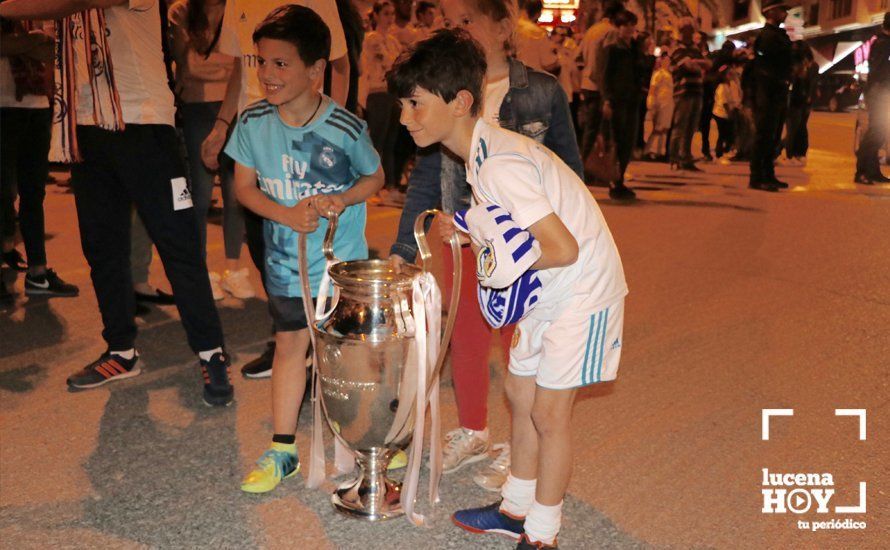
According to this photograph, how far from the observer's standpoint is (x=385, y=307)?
9.80ft

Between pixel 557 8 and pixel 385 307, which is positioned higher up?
pixel 557 8

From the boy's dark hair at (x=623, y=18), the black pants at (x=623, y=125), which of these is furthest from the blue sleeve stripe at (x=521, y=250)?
the boy's dark hair at (x=623, y=18)

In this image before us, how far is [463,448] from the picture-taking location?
11.9ft

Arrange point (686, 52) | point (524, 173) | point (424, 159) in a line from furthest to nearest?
point (686, 52)
point (424, 159)
point (524, 173)

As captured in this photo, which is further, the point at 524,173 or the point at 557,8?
the point at 557,8

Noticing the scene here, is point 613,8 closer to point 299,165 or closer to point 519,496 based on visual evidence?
point 299,165

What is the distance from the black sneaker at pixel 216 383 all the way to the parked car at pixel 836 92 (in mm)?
24528

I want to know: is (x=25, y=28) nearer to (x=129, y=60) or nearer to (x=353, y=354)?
(x=129, y=60)

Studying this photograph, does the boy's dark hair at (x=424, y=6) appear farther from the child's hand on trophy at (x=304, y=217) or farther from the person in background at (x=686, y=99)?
the child's hand on trophy at (x=304, y=217)

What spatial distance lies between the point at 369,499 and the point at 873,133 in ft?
34.5

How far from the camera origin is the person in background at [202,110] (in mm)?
5707

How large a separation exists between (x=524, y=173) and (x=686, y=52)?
38.5ft

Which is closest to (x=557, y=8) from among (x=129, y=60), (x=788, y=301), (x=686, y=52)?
(x=686, y=52)

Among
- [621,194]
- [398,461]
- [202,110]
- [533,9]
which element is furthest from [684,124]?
[398,461]
